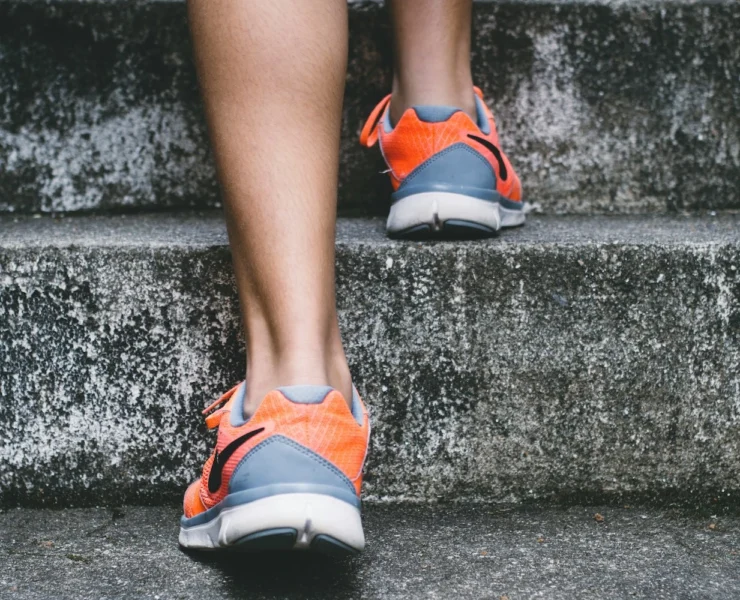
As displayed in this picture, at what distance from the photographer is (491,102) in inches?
46.2

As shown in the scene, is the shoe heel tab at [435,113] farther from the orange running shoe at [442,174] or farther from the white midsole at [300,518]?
the white midsole at [300,518]

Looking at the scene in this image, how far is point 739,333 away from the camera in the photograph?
89 centimetres

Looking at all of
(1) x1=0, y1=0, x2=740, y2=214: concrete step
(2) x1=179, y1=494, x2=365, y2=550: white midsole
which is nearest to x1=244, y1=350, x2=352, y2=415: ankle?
(2) x1=179, y1=494, x2=365, y2=550: white midsole

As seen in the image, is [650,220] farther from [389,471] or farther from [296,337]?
[296,337]

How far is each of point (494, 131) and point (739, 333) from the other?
394mm

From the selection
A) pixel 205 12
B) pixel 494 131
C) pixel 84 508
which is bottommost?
pixel 84 508

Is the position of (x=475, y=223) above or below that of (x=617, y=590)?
above

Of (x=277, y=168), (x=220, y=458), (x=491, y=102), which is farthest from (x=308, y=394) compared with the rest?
(x=491, y=102)

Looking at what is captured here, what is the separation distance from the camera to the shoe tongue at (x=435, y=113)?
3.09 ft

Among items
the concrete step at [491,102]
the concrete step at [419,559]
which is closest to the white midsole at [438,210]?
the concrete step at [491,102]

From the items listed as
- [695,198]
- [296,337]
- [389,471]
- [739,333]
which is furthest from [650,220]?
[296,337]

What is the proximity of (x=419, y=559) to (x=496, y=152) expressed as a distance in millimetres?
506

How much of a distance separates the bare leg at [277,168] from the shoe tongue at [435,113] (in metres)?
0.23

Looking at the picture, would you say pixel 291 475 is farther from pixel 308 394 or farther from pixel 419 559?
pixel 419 559
